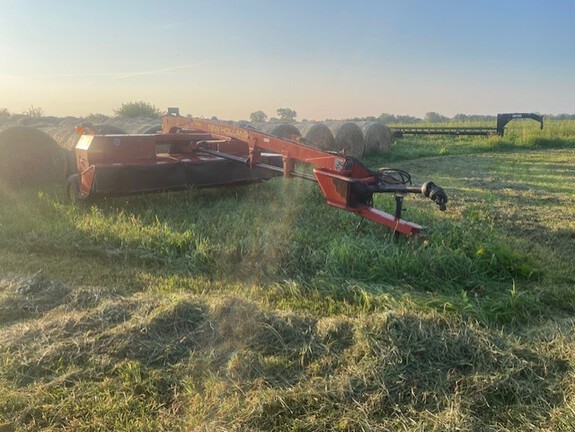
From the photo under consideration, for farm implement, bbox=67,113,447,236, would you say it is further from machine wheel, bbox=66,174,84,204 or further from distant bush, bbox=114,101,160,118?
distant bush, bbox=114,101,160,118

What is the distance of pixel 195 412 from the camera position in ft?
8.79

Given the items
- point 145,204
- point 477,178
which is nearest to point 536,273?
point 145,204

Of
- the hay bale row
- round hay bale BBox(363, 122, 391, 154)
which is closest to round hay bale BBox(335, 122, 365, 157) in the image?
the hay bale row

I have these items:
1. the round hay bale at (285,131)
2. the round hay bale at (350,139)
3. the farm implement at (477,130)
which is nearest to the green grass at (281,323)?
the round hay bale at (285,131)

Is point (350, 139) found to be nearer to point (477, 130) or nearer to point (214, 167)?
point (214, 167)

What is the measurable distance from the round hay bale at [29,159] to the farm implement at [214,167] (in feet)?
5.40

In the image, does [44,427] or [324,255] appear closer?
[44,427]

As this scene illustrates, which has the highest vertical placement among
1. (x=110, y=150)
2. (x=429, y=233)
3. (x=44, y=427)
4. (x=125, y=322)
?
(x=110, y=150)

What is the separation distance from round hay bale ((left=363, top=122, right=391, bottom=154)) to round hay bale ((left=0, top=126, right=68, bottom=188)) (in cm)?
1086

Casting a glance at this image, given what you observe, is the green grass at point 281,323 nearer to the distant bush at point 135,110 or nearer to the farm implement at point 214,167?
the farm implement at point 214,167

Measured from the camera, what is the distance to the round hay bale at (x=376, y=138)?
17.4m

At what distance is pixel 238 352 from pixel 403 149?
55.4ft

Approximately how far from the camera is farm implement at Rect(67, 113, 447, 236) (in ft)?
16.4

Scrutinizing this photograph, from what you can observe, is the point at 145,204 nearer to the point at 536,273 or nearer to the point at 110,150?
the point at 110,150
